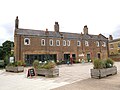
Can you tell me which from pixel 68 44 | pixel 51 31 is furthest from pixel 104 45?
pixel 51 31

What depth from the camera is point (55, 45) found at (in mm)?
38688

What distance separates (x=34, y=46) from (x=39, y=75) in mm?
20064

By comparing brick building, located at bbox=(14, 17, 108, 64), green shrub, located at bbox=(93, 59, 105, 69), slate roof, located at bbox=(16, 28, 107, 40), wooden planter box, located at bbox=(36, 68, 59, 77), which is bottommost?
wooden planter box, located at bbox=(36, 68, 59, 77)

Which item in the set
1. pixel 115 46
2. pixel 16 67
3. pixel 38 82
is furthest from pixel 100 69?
pixel 115 46

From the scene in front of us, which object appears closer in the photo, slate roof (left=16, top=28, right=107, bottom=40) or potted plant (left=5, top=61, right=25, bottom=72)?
potted plant (left=5, top=61, right=25, bottom=72)

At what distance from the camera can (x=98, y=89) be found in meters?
9.53

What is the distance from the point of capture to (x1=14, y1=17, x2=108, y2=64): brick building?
114 feet

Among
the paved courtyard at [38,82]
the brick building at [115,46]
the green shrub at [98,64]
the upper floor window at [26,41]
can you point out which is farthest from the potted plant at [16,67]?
the brick building at [115,46]

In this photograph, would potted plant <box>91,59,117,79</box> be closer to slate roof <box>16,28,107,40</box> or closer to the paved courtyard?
the paved courtyard

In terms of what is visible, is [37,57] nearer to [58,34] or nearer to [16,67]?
[58,34]

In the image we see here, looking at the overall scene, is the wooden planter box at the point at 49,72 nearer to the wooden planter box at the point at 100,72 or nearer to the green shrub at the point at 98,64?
the wooden planter box at the point at 100,72

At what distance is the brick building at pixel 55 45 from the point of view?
34.8 m

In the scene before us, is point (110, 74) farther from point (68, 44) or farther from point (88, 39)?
point (88, 39)

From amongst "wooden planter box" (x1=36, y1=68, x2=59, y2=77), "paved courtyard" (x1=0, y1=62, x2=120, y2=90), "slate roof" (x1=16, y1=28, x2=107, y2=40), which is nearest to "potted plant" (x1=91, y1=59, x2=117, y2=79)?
"paved courtyard" (x1=0, y1=62, x2=120, y2=90)
